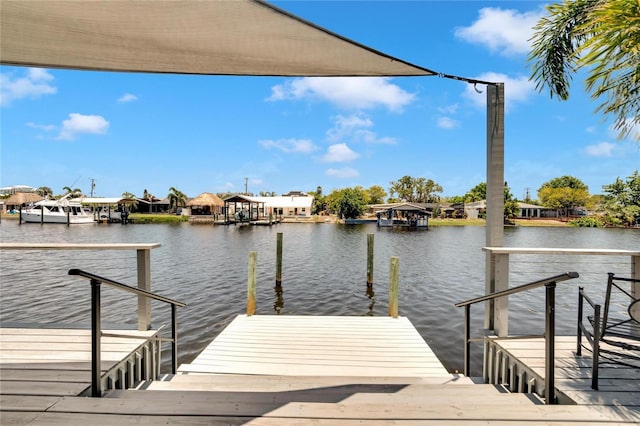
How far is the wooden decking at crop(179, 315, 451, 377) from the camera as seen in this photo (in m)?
3.70

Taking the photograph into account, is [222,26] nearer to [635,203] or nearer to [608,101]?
[608,101]

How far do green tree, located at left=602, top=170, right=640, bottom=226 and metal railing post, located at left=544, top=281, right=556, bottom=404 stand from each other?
47.9m

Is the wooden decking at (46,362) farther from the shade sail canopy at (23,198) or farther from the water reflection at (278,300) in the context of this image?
the shade sail canopy at (23,198)

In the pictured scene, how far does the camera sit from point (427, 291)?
10.8 m

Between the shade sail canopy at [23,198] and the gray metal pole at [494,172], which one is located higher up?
the shade sail canopy at [23,198]

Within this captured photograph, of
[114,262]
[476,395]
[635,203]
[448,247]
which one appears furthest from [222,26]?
[635,203]

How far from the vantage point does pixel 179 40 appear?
7.72 feet

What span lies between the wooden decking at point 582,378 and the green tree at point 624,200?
154 ft

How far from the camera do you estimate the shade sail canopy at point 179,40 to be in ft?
6.62

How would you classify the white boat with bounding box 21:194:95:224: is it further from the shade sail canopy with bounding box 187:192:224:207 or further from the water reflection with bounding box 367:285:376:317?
the water reflection with bounding box 367:285:376:317

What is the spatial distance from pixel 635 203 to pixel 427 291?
42994 millimetres

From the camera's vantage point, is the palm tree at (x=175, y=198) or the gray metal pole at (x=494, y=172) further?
the palm tree at (x=175, y=198)

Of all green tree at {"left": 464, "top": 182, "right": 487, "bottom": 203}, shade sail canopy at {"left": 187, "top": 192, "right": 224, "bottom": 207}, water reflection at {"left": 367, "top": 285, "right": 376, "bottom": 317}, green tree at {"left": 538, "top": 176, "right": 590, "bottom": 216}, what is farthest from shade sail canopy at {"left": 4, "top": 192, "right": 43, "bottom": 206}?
green tree at {"left": 538, "top": 176, "right": 590, "bottom": 216}

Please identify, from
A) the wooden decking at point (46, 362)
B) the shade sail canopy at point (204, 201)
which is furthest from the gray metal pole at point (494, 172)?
the shade sail canopy at point (204, 201)
